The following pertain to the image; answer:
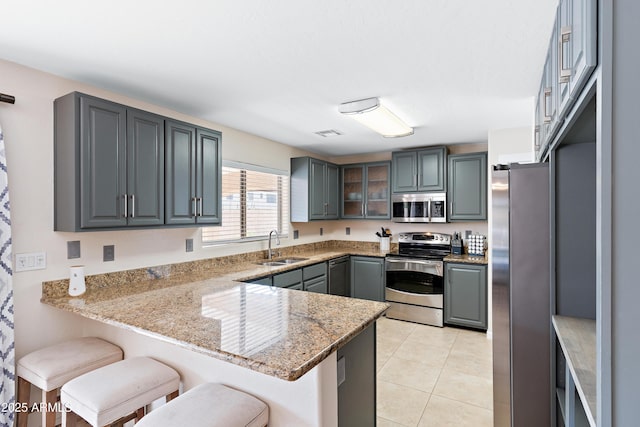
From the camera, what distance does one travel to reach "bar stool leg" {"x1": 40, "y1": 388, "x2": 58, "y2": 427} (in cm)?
168

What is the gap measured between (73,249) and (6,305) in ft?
1.60

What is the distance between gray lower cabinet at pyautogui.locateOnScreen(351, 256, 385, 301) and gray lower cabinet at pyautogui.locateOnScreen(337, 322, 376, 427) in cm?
274

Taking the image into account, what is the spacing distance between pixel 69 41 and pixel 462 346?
13.6ft

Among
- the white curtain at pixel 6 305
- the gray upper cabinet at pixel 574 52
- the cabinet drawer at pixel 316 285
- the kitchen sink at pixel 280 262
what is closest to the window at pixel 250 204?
the kitchen sink at pixel 280 262

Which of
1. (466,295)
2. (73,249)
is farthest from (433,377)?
(73,249)

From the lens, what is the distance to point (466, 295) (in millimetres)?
3910

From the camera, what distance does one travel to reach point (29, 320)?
6.78 ft

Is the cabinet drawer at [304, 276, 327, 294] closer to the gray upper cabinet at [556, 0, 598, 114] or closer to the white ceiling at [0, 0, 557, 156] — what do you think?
the white ceiling at [0, 0, 557, 156]

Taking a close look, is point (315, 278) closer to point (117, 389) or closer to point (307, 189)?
point (307, 189)

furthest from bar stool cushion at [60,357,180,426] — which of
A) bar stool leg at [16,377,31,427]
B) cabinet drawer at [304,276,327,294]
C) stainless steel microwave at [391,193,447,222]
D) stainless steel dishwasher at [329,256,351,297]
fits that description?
stainless steel microwave at [391,193,447,222]

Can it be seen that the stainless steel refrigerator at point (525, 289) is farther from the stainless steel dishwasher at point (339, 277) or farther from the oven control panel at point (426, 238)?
the oven control panel at point (426, 238)

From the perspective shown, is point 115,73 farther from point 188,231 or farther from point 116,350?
point 116,350

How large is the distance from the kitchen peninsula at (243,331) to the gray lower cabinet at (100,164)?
0.53 metres

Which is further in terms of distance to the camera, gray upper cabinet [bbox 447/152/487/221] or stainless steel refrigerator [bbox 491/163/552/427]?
gray upper cabinet [bbox 447/152/487/221]
